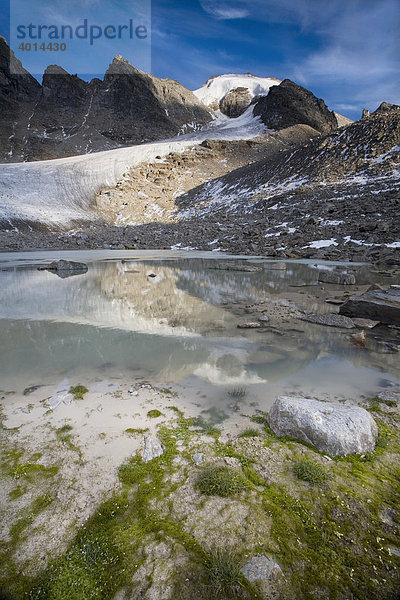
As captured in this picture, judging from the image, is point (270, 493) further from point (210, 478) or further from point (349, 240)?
point (349, 240)

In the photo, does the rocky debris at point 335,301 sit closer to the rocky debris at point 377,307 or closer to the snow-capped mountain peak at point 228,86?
the rocky debris at point 377,307

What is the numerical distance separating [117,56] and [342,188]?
160m

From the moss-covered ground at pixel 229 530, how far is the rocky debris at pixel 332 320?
4792 mm

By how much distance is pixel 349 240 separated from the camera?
81.4 ft

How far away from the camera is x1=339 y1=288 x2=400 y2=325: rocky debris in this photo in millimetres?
7715

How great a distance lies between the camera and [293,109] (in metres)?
99.2

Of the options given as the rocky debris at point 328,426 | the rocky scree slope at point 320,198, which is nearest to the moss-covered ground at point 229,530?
the rocky debris at point 328,426

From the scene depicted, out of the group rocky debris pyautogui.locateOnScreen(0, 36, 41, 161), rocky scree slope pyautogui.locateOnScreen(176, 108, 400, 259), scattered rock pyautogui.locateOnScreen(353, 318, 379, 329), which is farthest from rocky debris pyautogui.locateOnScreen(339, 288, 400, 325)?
rocky debris pyautogui.locateOnScreen(0, 36, 41, 161)

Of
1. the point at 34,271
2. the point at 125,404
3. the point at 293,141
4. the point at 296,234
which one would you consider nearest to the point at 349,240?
the point at 296,234

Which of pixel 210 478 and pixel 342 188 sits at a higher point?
pixel 342 188

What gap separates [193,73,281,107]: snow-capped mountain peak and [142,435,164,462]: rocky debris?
Answer: 580 feet

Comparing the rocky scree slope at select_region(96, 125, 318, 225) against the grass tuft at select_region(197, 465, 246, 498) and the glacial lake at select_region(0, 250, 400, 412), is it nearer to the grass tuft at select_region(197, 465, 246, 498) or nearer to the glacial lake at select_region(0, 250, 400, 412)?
the glacial lake at select_region(0, 250, 400, 412)

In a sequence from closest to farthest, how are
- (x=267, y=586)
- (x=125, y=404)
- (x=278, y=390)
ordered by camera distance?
(x=267, y=586), (x=125, y=404), (x=278, y=390)

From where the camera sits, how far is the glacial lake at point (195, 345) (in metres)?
4.68
